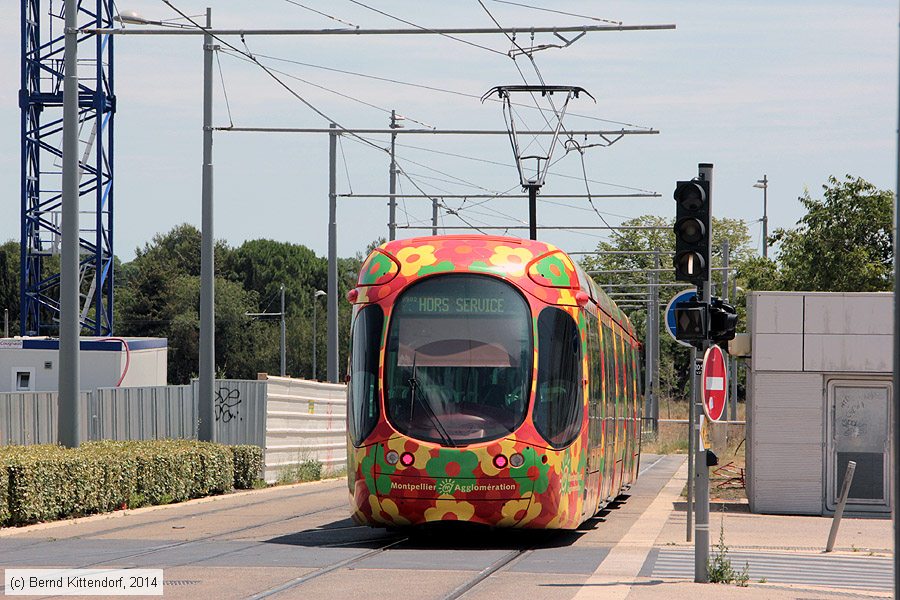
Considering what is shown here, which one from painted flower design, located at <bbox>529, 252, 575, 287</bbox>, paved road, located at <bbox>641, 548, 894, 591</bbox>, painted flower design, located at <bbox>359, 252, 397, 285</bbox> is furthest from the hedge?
paved road, located at <bbox>641, 548, 894, 591</bbox>

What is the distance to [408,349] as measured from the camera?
16.2 metres

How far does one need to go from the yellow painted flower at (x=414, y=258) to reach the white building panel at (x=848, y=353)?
850cm

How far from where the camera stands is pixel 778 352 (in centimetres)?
2317

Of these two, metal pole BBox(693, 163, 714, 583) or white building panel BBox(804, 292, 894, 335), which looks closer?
metal pole BBox(693, 163, 714, 583)

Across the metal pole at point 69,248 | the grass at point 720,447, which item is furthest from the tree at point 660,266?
the metal pole at point 69,248

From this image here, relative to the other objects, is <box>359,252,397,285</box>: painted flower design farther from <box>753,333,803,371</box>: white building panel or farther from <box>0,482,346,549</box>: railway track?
<box>753,333,803,371</box>: white building panel

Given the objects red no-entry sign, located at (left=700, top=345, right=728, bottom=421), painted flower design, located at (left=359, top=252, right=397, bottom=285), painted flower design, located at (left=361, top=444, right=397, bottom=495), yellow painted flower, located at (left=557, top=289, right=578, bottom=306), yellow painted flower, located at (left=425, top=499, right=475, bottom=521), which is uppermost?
painted flower design, located at (left=359, top=252, right=397, bottom=285)

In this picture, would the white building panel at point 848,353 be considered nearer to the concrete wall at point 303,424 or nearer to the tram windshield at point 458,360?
the tram windshield at point 458,360

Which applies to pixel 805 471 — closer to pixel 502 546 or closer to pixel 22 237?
pixel 502 546

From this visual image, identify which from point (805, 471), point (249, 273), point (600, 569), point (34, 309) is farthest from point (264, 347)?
point (600, 569)

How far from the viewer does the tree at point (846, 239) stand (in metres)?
51.7

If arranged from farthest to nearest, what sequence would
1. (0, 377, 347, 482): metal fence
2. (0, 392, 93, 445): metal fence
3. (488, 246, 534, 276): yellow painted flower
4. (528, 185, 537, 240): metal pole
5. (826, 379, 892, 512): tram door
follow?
(528, 185, 537, 240): metal pole → (0, 377, 347, 482): metal fence → (0, 392, 93, 445): metal fence → (826, 379, 892, 512): tram door → (488, 246, 534, 276): yellow painted flower

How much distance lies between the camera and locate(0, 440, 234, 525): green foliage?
62.6 feet

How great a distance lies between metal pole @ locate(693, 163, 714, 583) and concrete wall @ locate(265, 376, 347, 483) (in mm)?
17853
